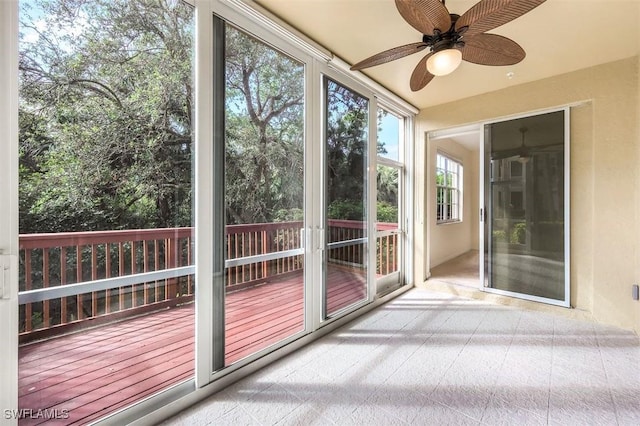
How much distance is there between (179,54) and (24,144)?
953 mm

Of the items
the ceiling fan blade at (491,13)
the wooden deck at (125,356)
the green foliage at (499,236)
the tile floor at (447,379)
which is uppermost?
the ceiling fan blade at (491,13)

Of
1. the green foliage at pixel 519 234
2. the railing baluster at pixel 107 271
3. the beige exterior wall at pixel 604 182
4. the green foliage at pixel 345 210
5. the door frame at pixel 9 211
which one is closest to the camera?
the door frame at pixel 9 211

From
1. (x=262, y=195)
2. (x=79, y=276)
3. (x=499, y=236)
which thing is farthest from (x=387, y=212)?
(x=79, y=276)

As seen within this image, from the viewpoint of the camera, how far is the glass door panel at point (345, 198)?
2781 millimetres

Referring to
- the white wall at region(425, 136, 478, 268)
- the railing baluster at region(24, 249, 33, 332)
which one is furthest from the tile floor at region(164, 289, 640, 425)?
the white wall at region(425, 136, 478, 268)

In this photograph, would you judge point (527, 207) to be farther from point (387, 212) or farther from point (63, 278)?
point (63, 278)

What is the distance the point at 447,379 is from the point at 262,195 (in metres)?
1.90

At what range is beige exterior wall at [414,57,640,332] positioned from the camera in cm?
271

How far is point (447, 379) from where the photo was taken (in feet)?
6.40

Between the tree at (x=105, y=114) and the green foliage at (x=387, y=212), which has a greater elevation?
the tree at (x=105, y=114)

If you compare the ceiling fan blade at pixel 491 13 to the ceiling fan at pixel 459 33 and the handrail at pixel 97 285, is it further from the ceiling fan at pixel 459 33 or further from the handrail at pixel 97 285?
the handrail at pixel 97 285

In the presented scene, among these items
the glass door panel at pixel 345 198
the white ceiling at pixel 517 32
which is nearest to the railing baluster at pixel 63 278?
the glass door panel at pixel 345 198

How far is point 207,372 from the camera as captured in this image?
5.90 feet

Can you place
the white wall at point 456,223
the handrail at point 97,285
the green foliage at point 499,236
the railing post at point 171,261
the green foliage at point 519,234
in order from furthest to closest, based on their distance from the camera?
1. the white wall at point 456,223
2. the green foliage at point 499,236
3. the green foliage at point 519,234
4. the railing post at point 171,261
5. the handrail at point 97,285
